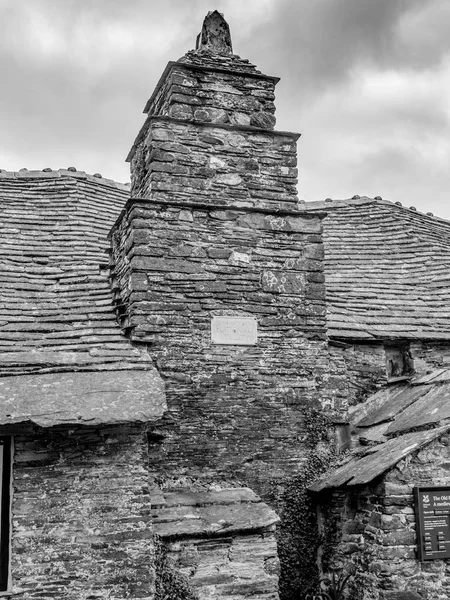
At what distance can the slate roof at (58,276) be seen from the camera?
7.29 metres

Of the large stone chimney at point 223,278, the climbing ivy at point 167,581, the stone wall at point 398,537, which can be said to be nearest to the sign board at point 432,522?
the stone wall at point 398,537

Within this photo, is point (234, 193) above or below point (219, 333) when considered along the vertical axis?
above

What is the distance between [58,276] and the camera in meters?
8.91

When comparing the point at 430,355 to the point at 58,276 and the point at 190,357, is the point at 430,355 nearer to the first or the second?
the point at 190,357

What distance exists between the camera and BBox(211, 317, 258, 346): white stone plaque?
8125 millimetres

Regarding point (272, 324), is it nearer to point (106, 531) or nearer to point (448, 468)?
point (448, 468)

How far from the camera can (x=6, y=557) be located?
6.38 metres

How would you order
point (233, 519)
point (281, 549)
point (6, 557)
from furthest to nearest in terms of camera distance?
point (281, 549), point (233, 519), point (6, 557)

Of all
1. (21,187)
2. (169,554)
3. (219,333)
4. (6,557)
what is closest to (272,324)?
(219,333)

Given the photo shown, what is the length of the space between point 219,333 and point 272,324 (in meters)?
0.69

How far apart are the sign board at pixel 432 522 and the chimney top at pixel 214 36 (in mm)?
6284

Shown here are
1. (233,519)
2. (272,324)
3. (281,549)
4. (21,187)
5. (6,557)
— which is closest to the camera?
(6,557)

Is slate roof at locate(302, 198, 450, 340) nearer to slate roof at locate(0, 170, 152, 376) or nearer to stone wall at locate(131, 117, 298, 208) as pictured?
stone wall at locate(131, 117, 298, 208)

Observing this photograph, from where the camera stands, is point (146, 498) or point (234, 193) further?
point (234, 193)
